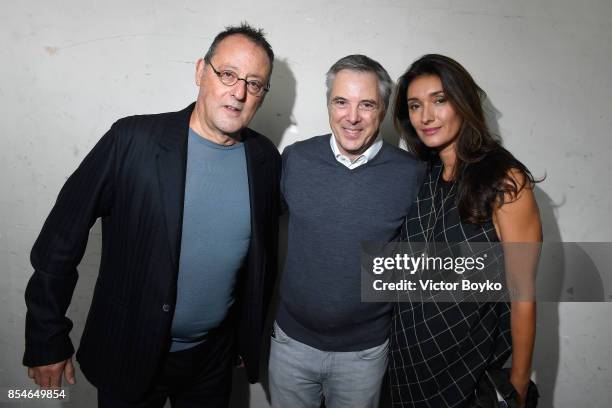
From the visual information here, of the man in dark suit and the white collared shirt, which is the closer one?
the man in dark suit

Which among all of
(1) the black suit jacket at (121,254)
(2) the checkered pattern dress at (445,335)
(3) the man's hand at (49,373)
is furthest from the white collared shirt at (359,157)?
(3) the man's hand at (49,373)

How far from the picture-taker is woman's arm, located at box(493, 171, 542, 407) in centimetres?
114

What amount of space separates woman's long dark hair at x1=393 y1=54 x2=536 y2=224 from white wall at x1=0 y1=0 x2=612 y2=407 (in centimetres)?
39

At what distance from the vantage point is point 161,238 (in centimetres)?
120

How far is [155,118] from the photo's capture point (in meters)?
1.29

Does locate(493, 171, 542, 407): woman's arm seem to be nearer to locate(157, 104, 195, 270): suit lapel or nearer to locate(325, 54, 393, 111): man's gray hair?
locate(325, 54, 393, 111): man's gray hair

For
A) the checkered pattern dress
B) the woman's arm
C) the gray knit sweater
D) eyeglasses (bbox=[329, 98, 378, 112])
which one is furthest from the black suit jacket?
the woman's arm

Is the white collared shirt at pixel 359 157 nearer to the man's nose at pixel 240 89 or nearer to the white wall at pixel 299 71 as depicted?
the white wall at pixel 299 71

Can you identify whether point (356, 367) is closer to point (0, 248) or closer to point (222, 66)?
point (222, 66)

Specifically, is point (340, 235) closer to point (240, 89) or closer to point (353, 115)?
point (353, 115)

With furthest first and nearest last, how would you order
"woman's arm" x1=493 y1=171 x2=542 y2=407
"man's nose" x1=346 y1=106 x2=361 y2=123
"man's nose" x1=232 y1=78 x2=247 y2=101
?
1. "man's nose" x1=346 y1=106 x2=361 y2=123
2. "man's nose" x1=232 y1=78 x2=247 y2=101
3. "woman's arm" x1=493 y1=171 x2=542 y2=407

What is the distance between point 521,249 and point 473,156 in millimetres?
352

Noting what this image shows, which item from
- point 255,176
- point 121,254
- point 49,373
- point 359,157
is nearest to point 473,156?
point 359,157

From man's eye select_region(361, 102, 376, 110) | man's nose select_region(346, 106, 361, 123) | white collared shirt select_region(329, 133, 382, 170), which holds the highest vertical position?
man's eye select_region(361, 102, 376, 110)
